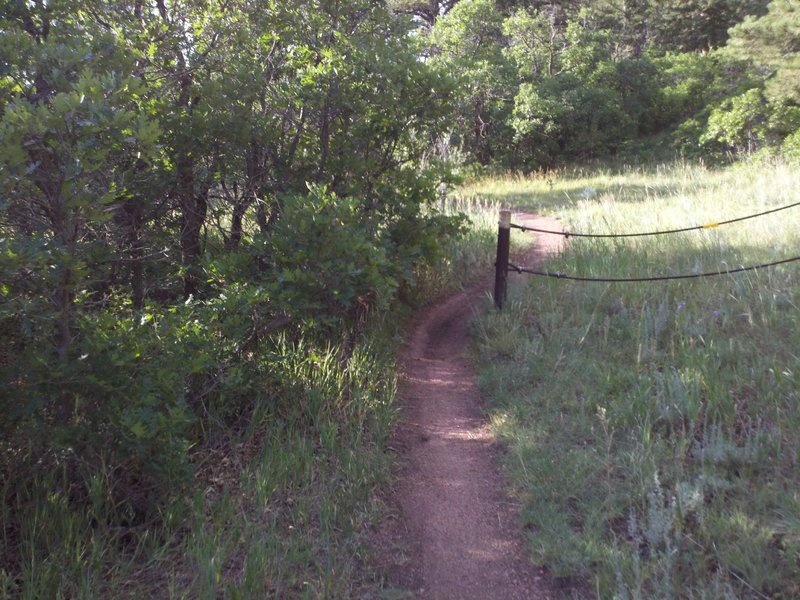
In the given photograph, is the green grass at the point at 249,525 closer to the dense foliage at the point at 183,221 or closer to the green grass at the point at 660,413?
the dense foliage at the point at 183,221

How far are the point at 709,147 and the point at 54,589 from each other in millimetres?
19487

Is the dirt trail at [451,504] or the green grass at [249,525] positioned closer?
the green grass at [249,525]

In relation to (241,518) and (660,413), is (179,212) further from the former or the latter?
(660,413)

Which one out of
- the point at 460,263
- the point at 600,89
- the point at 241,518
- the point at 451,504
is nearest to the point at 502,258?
the point at 460,263

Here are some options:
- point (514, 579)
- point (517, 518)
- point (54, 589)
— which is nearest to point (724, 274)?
point (517, 518)

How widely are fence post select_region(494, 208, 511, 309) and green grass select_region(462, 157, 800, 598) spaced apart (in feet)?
0.55

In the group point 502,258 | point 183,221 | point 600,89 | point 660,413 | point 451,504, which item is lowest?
point 451,504

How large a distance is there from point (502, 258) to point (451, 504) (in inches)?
135

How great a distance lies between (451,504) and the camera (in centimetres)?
393

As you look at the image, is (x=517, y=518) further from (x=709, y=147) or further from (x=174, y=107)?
(x=709, y=147)

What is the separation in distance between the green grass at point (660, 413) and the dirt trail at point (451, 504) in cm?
15

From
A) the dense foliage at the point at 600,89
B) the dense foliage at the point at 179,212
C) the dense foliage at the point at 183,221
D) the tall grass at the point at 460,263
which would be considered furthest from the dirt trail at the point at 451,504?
the dense foliage at the point at 600,89

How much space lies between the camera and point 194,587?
9.77 feet

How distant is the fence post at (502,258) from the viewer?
6.75 metres
